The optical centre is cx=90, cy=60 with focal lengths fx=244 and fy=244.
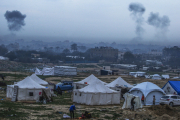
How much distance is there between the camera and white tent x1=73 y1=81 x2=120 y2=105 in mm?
21672

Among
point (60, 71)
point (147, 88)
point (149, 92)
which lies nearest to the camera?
point (149, 92)

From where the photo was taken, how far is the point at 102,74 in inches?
2527

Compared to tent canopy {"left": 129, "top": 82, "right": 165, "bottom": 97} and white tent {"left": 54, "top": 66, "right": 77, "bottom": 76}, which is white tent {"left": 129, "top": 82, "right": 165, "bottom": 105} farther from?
white tent {"left": 54, "top": 66, "right": 77, "bottom": 76}

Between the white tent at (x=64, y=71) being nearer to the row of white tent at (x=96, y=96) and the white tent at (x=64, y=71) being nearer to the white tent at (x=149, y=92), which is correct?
the row of white tent at (x=96, y=96)

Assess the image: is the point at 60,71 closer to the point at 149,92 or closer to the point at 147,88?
the point at 147,88

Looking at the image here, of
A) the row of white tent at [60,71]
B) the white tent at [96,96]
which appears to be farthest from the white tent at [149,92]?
the row of white tent at [60,71]

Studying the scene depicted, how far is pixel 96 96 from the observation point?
21688 millimetres

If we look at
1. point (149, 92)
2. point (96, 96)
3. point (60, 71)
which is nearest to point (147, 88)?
point (149, 92)

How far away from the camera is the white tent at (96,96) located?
21672 mm

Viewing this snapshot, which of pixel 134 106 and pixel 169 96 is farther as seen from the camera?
pixel 169 96

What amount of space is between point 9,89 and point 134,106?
40.6 feet

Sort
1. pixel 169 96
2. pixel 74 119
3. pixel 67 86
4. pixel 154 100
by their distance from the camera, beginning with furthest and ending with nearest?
pixel 67 86 < pixel 154 100 < pixel 169 96 < pixel 74 119

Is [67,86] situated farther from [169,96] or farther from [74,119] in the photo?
[74,119]

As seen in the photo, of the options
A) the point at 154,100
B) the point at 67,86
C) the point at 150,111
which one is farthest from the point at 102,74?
the point at 150,111
